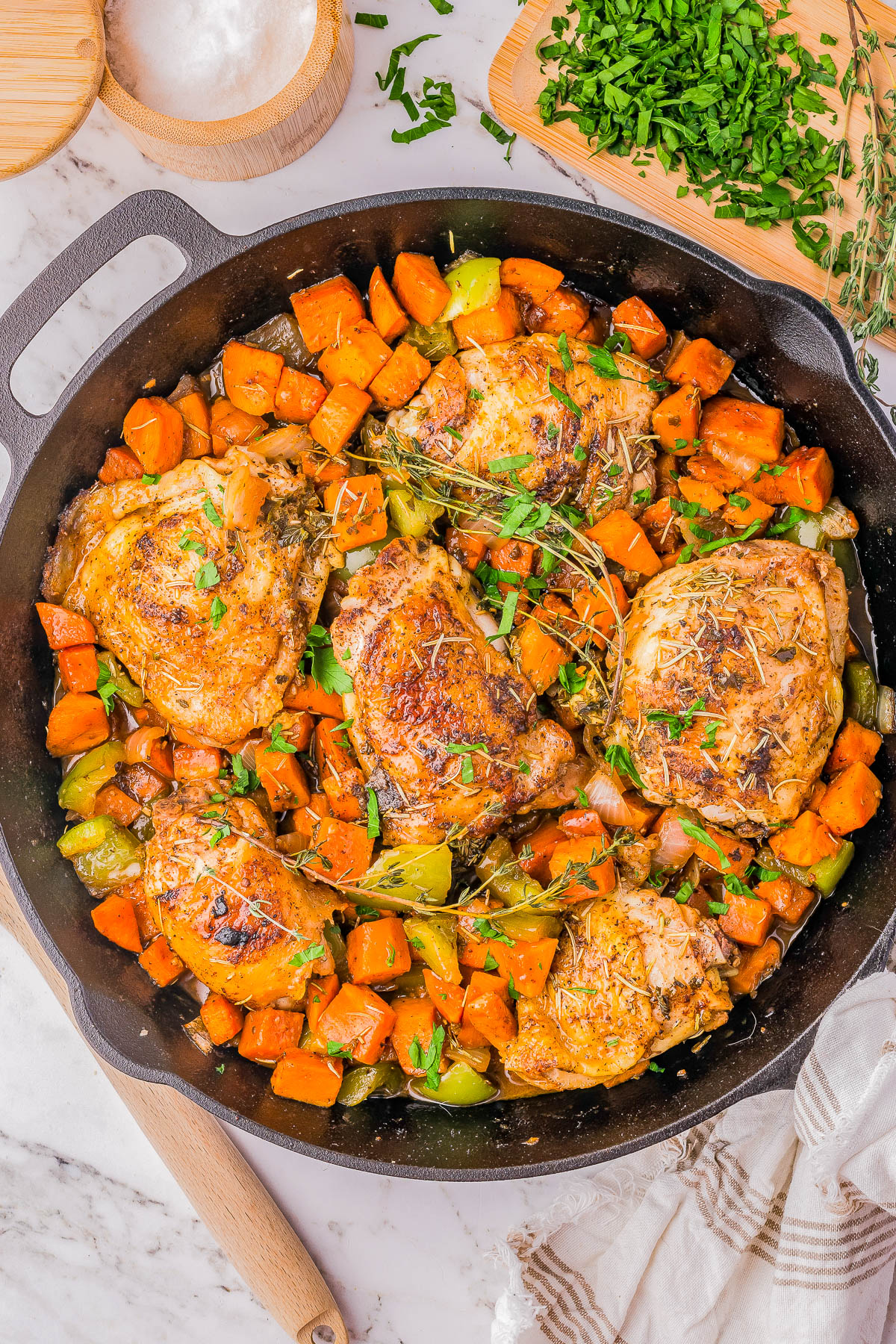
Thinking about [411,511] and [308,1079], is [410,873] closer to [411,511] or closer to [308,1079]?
[308,1079]

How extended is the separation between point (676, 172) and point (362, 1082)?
334 centimetres

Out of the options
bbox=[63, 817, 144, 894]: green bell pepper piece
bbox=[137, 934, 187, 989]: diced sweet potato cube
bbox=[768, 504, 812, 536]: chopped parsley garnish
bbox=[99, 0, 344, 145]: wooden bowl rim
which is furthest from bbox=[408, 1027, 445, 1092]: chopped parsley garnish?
bbox=[99, 0, 344, 145]: wooden bowl rim

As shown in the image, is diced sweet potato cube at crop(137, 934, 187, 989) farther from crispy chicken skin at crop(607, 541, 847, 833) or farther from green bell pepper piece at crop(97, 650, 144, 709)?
crispy chicken skin at crop(607, 541, 847, 833)

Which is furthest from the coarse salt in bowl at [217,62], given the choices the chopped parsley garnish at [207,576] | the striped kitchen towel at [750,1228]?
the striped kitchen towel at [750,1228]

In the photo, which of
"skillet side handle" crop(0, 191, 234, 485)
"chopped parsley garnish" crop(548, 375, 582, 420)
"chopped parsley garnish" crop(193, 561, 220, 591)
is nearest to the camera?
"skillet side handle" crop(0, 191, 234, 485)

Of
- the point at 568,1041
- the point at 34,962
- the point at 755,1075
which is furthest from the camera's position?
the point at 34,962

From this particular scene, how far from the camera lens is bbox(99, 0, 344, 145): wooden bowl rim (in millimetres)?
2992

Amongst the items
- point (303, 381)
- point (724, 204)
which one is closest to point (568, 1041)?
point (303, 381)

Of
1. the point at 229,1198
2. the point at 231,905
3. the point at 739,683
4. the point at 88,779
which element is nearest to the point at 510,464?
the point at 739,683

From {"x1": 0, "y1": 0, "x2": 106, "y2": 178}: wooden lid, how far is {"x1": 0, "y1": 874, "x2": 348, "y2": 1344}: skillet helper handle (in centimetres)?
257

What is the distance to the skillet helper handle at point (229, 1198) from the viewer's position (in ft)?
11.3

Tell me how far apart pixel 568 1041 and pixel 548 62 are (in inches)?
131

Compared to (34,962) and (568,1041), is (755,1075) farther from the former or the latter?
(34,962)

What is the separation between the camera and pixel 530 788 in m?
3.09
